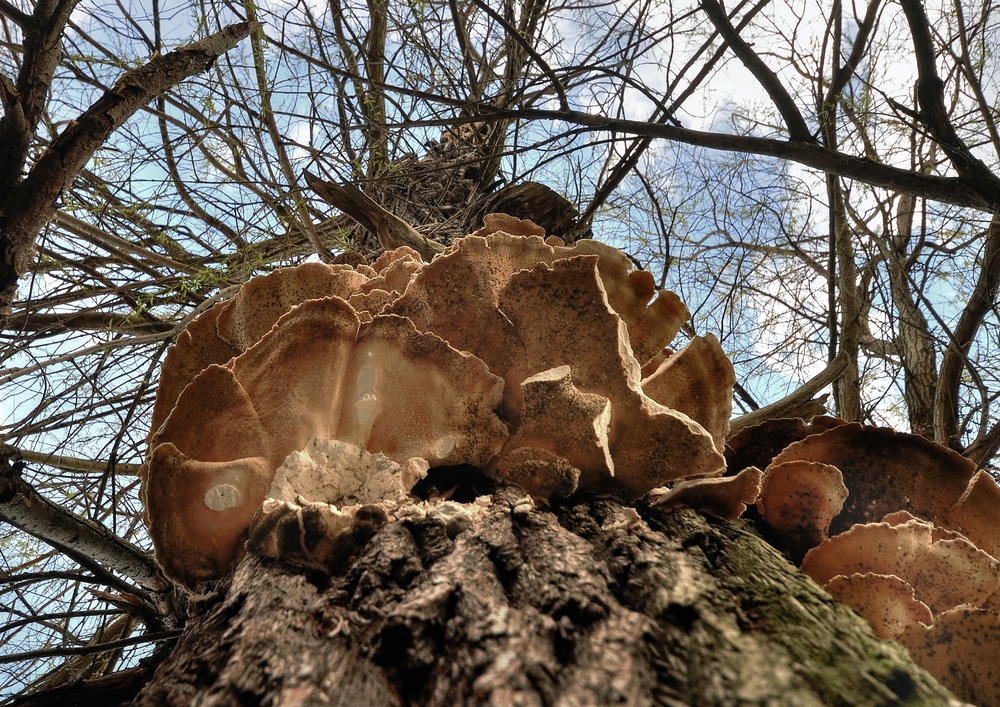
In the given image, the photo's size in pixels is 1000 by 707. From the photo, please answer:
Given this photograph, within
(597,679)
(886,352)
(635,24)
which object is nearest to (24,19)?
(635,24)

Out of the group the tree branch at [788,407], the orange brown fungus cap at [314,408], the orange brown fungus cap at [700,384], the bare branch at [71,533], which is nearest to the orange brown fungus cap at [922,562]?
the orange brown fungus cap at [700,384]

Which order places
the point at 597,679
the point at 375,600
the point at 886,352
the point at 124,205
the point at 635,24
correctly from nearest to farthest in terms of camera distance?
the point at 597,679 < the point at 375,600 < the point at 635,24 < the point at 124,205 < the point at 886,352

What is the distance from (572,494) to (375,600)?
1.77 ft

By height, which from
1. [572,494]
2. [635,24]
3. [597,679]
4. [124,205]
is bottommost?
[597,679]

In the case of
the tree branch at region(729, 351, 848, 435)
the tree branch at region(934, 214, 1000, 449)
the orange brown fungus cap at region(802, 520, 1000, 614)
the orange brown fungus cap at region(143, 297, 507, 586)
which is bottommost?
the orange brown fungus cap at region(802, 520, 1000, 614)

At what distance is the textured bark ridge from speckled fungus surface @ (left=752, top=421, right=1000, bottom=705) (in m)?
0.24

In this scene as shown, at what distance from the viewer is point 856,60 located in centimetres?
324

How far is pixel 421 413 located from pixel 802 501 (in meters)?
0.96

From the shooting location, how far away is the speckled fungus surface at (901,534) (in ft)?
4.01

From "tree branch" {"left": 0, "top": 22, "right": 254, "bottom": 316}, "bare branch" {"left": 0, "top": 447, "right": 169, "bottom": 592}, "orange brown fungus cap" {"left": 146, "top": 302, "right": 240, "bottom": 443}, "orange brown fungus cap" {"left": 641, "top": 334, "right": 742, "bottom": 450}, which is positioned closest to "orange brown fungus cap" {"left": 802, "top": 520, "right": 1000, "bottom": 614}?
"orange brown fungus cap" {"left": 641, "top": 334, "right": 742, "bottom": 450}

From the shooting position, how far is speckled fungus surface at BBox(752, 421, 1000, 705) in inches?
48.1

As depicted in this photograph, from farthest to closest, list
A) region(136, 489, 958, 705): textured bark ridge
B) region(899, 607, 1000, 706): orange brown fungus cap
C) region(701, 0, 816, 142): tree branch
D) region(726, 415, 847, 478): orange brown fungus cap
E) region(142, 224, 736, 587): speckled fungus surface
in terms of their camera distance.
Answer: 1. region(701, 0, 816, 142): tree branch
2. region(726, 415, 847, 478): orange brown fungus cap
3. region(142, 224, 736, 587): speckled fungus surface
4. region(899, 607, 1000, 706): orange brown fungus cap
5. region(136, 489, 958, 705): textured bark ridge

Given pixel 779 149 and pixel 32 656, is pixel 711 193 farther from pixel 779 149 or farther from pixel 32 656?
pixel 32 656

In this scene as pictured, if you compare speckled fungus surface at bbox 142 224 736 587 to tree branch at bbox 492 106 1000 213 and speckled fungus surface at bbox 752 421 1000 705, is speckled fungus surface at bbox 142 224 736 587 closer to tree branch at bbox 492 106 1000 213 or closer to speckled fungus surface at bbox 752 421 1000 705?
speckled fungus surface at bbox 752 421 1000 705
